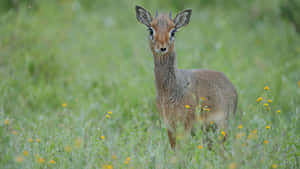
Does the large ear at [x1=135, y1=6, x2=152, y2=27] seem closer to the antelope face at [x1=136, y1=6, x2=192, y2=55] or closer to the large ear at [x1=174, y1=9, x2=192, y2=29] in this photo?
the antelope face at [x1=136, y1=6, x2=192, y2=55]

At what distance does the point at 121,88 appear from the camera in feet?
17.4

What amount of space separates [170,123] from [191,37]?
3.91 m

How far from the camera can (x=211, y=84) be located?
4195 millimetres

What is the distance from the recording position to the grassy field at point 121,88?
3.24 metres

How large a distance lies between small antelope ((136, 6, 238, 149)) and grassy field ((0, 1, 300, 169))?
0.20m

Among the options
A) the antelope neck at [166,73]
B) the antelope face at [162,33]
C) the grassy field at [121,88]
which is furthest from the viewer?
the antelope neck at [166,73]

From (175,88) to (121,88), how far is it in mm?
1584

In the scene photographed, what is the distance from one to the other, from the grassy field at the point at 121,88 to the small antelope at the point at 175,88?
8.1 inches

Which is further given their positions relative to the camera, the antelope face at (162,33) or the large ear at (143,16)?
the large ear at (143,16)

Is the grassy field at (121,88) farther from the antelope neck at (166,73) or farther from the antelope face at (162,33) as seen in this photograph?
the antelope face at (162,33)

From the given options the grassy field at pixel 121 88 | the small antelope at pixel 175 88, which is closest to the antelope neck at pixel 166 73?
the small antelope at pixel 175 88

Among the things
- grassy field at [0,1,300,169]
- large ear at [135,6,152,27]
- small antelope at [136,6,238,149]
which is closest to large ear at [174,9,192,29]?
small antelope at [136,6,238,149]

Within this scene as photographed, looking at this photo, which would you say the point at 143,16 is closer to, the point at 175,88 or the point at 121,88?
the point at 175,88

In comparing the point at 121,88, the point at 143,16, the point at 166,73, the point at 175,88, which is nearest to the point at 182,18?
the point at 143,16
